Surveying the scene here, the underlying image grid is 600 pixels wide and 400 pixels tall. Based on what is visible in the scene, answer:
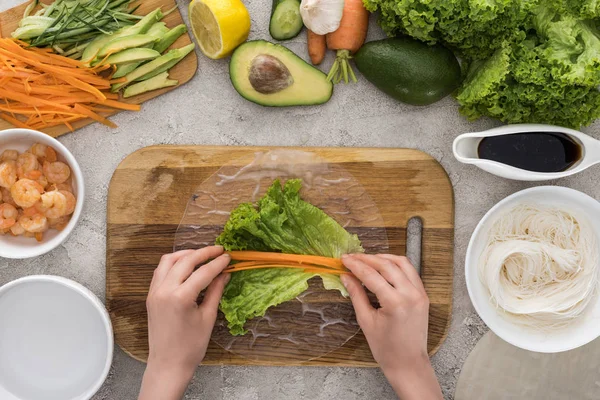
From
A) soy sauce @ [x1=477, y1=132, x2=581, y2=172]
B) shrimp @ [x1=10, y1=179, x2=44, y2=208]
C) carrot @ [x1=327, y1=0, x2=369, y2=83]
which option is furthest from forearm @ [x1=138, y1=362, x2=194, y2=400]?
soy sauce @ [x1=477, y1=132, x2=581, y2=172]

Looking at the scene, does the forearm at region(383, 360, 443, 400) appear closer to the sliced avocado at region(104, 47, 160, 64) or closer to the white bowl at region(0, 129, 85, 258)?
the white bowl at region(0, 129, 85, 258)

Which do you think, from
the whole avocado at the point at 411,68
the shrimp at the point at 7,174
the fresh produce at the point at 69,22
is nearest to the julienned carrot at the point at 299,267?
the whole avocado at the point at 411,68

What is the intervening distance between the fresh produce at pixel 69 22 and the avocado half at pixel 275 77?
359 mm

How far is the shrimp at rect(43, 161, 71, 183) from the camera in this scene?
1.58 m

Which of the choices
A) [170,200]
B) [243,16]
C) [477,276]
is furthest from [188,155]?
[477,276]

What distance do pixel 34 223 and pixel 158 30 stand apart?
2.08 ft

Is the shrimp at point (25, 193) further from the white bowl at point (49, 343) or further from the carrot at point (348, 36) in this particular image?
the carrot at point (348, 36)

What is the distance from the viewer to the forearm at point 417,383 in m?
1.51

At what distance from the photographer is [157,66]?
1637mm

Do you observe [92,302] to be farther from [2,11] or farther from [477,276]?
[477,276]

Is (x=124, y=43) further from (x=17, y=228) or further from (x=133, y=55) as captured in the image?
(x=17, y=228)

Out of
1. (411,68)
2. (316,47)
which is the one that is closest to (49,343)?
(316,47)

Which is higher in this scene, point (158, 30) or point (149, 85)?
point (158, 30)

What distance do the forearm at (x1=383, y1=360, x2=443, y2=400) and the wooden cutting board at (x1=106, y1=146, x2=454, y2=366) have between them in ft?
0.47
